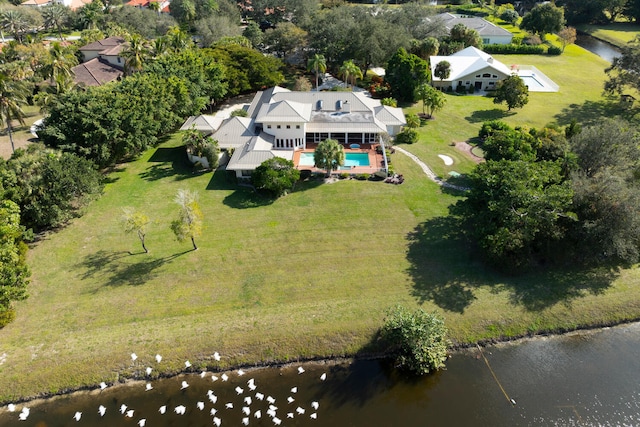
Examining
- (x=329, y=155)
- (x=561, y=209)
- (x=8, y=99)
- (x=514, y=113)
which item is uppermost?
(x=8, y=99)

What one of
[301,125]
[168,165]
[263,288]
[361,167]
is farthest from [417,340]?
[168,165]

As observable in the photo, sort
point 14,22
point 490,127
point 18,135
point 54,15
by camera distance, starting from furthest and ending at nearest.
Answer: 1. point 54,15
2. point 14,22
3. point 18,135
4. point 490,127

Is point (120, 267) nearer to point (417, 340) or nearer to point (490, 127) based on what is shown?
point (417, 340)

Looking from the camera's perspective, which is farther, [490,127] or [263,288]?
[490,127]

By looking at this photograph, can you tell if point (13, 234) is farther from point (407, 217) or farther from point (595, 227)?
point (595, 227)

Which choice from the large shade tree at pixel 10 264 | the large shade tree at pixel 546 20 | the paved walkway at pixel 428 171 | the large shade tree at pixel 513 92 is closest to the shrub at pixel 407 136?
the paved walkway at pixel 428 171

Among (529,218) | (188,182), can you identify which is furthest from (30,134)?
(529,218)
